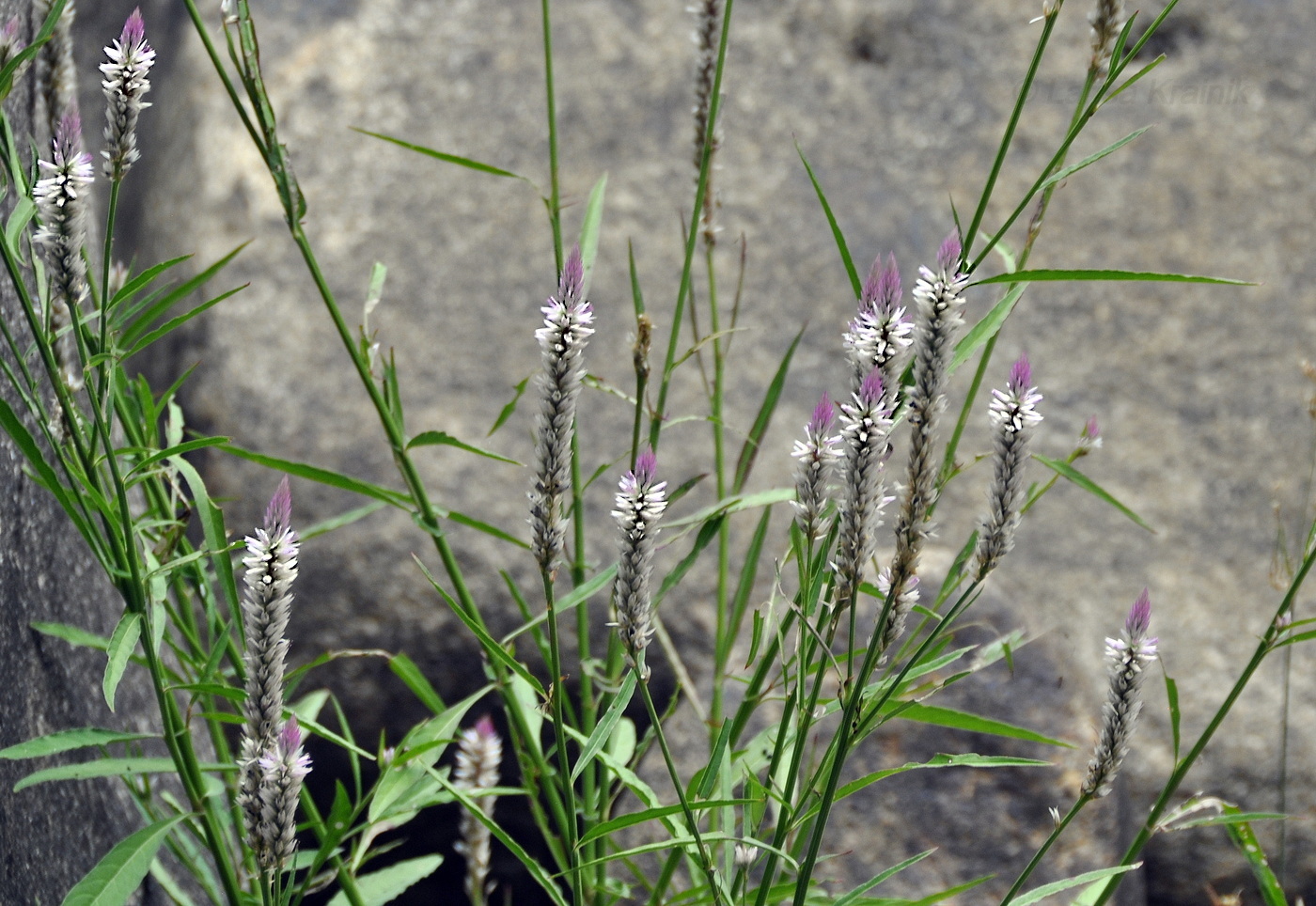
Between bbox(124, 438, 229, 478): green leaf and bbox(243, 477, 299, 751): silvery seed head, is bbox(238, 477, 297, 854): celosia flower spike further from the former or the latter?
bbox(124, 438, 229, 478): green leaf

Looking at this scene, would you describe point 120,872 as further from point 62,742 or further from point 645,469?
point 645,469

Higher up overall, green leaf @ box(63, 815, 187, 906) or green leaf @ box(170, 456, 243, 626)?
green leaf @ box(170, 456, 243, 626)

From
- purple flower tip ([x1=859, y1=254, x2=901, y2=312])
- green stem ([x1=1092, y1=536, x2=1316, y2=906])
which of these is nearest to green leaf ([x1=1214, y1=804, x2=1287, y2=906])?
green stem ([x1=1092, y1=536, x2=1316, y2=906])

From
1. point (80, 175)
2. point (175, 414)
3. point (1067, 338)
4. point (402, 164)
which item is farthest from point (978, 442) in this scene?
point (80, 175)

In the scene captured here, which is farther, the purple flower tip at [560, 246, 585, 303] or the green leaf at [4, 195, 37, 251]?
the green leaf at [4, 195, 37, 251]

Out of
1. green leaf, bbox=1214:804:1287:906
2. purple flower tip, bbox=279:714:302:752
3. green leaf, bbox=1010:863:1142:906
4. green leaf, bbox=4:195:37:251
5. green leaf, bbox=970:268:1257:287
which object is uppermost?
green leaf, bbox=4:195:37:251

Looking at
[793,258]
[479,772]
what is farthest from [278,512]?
[793,258]

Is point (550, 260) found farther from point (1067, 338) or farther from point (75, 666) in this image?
point (75, 666)
